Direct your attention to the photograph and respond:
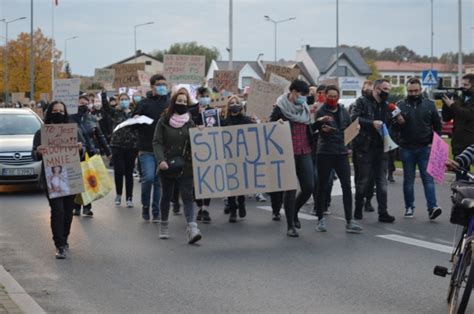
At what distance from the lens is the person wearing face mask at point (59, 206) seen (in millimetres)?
10070

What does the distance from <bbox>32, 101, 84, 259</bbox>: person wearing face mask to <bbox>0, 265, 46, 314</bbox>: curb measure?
1.32 metres

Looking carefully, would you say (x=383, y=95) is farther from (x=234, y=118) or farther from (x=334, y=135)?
(x=234, y=118)

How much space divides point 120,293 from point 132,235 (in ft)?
11.4

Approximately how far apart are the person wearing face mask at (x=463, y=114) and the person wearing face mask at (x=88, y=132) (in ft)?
16.7

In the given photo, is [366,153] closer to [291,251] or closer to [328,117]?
[328,117]

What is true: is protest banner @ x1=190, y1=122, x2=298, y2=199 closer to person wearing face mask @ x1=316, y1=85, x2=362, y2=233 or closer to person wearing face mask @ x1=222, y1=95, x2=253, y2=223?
person wearing face mask @ x1=316, y1=85, x2=362, y2=233

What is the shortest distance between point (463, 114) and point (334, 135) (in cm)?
207

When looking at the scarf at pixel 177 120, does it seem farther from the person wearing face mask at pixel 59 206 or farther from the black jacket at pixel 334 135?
the black jacket at pixel 334 135

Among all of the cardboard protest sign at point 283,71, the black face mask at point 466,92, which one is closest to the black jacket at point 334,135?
the black face mask at point 466,92

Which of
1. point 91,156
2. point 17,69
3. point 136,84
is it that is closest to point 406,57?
point 17,69

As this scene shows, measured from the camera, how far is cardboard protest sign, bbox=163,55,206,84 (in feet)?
71.2

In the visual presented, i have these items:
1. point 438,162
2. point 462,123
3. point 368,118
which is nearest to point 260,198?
point 368,118

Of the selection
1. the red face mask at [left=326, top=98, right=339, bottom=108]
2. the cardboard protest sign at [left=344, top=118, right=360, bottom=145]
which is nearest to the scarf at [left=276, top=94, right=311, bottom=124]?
the red face mask at [left=326, top=98, right=339, bottom=108]

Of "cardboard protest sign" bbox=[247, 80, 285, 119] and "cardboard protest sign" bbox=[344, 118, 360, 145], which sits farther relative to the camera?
"cardboard protest sign" bbox=[247, 80, 285, 119]
